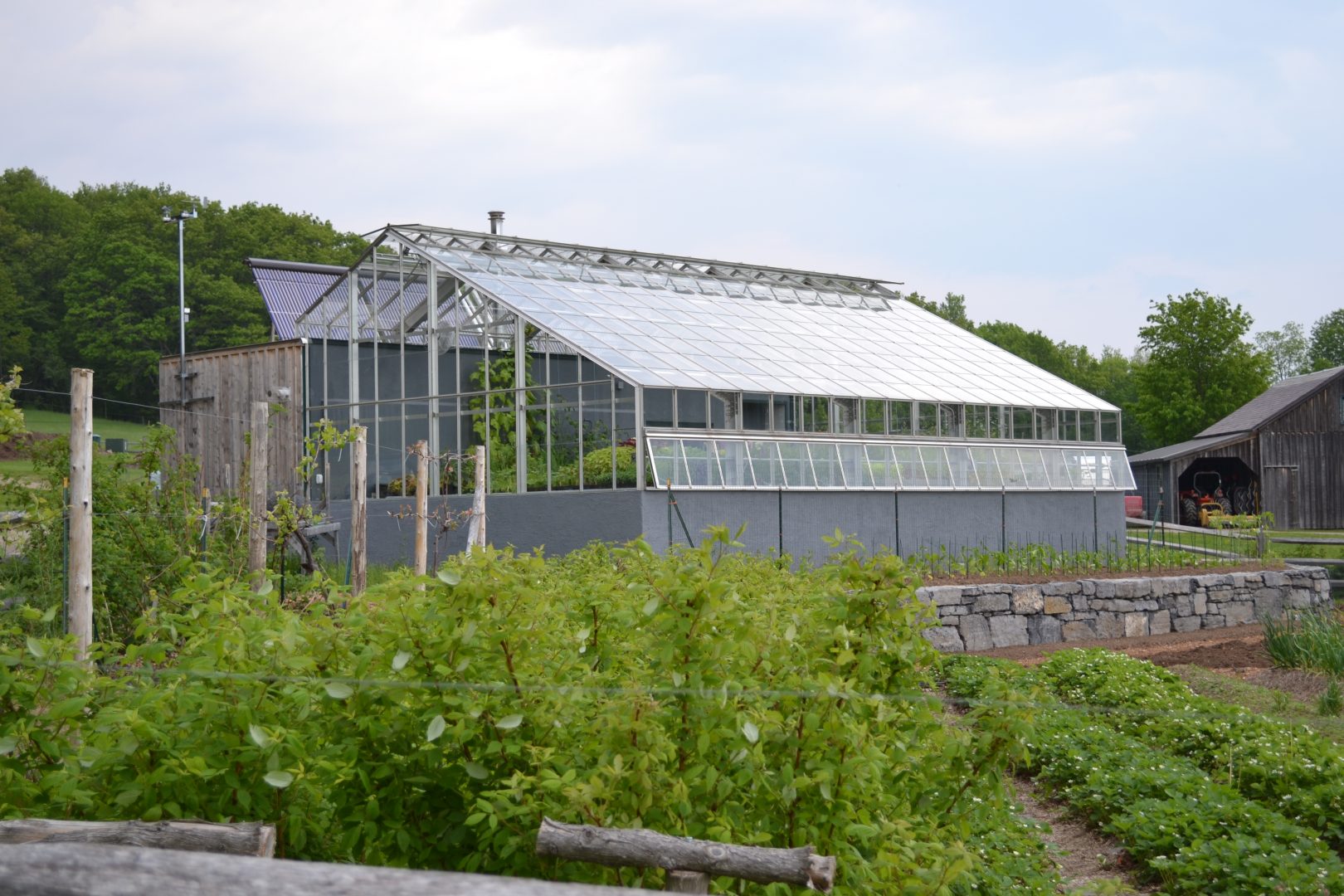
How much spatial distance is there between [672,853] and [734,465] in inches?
596

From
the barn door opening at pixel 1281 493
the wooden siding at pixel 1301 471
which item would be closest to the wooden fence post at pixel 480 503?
the barn door opening at pixel 1281 493

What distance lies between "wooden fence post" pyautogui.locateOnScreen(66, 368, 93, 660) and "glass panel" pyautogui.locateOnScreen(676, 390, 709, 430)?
1102cm

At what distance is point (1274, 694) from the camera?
1132 centimetres

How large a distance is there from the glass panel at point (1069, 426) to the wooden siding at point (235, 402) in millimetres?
14507

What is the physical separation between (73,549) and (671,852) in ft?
18.0

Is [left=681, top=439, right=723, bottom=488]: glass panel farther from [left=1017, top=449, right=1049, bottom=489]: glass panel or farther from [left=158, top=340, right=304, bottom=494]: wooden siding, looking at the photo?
[left=158, top=340, right=304, bottom=494]: wooden siding

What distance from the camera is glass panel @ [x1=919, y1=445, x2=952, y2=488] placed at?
2120 centimetres

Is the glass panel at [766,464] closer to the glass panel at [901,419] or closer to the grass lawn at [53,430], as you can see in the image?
the glass panel at [901,419]

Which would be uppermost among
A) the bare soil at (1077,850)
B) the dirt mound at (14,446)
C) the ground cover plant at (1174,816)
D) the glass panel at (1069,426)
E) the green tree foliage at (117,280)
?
the green tree foliage at (117,280)

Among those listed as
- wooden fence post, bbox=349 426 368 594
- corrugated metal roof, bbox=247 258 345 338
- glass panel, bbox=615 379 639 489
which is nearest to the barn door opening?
glass panel, bbox=615 379 639 489

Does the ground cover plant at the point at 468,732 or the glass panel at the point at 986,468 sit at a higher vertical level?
the glass panel at the point at 986,468

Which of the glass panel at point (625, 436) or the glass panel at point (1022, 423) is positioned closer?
the glass panel at point (625, 436)

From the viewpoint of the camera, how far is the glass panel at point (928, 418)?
71.2 feet

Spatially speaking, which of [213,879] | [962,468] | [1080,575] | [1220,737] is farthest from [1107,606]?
[213,879]
